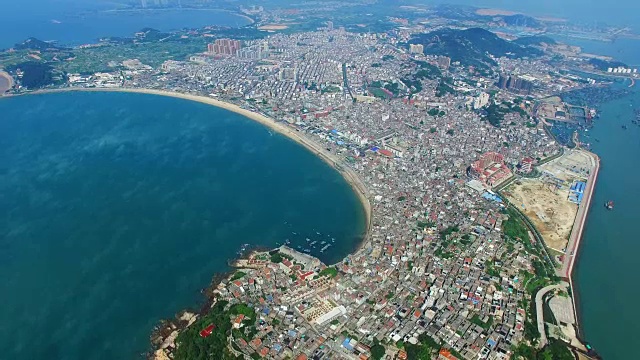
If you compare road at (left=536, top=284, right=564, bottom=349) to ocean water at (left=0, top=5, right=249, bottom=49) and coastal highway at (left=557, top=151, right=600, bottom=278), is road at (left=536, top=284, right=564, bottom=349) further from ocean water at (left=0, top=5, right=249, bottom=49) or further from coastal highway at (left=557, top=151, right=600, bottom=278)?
ocean water at (left=0, top=5, right=249, bottom=49)

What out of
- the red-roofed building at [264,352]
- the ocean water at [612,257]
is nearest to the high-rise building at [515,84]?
the ocean water at [612,257]

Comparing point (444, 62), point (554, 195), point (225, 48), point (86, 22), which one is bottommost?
point (86, 22)

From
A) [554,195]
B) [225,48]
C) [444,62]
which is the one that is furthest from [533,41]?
[554,195]

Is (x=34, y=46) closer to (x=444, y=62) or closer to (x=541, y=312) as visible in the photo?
(x=444, y=62)

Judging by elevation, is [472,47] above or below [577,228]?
above

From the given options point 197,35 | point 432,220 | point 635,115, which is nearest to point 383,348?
point 432,220

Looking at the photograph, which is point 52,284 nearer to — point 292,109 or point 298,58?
point 292,109
